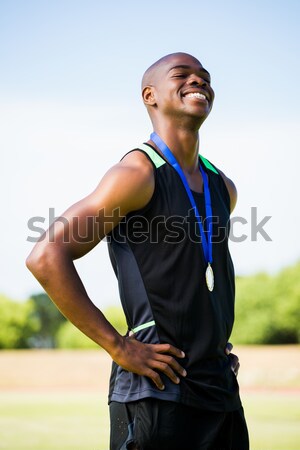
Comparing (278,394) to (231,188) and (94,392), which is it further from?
(231,188)

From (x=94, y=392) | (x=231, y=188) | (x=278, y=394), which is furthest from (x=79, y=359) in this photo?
(x=231, y=188)

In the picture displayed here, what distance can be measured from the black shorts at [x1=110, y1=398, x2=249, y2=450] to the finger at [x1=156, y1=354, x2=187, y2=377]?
0.14 metres

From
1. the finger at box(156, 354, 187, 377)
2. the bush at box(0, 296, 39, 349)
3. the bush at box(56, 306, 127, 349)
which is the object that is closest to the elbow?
the finger at box(156, 354, 187, 377)

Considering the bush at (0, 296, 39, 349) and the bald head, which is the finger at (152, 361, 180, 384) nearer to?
the bald head

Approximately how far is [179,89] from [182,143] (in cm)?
26

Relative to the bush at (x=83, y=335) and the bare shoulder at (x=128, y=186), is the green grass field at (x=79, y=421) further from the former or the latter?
the bush at (x=83, y=335)

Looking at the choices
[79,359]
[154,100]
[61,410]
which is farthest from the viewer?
[79,359]

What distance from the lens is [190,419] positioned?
2.78m

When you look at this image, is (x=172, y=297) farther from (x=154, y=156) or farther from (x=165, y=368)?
(x=154, y=156)

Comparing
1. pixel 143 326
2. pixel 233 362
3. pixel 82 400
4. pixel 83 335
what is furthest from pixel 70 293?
pixel 83 335

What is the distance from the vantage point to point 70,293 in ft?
8.93

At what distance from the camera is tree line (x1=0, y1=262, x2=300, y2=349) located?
26.9 metres

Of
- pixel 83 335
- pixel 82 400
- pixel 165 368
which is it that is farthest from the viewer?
pixel 83 335

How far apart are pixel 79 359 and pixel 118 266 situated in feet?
60.8
